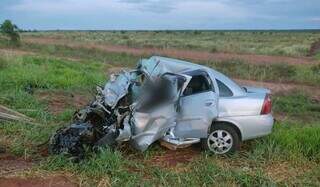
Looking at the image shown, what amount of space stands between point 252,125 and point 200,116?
0.82 metres

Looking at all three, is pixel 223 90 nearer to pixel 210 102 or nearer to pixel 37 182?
pixel 210 102

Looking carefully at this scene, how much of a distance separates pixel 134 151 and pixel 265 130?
6.61 ft

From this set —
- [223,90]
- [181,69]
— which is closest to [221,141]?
[223,90]

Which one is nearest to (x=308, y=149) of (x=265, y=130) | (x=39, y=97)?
(x=265, y=130)

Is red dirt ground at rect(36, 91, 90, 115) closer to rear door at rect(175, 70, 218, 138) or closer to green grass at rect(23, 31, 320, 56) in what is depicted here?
rear door at rect(175, 70, 218, 138)

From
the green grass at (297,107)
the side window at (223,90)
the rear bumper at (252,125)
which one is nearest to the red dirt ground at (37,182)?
→ the rear bumper at (252,125)

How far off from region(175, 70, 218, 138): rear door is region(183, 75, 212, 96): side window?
88 millimetres

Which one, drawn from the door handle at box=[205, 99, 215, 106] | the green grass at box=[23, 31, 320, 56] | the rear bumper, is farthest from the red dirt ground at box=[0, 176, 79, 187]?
the green grass at box=[23, 31, 320, 56]

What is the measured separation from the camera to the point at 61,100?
528 inches

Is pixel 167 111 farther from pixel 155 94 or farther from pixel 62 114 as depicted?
pixel 62 114

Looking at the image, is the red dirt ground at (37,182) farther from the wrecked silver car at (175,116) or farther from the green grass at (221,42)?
the green grass at (221,42)

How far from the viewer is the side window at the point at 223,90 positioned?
334 inches

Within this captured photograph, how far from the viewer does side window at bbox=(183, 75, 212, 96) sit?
8.51 metres

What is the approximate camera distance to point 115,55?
3578cm
